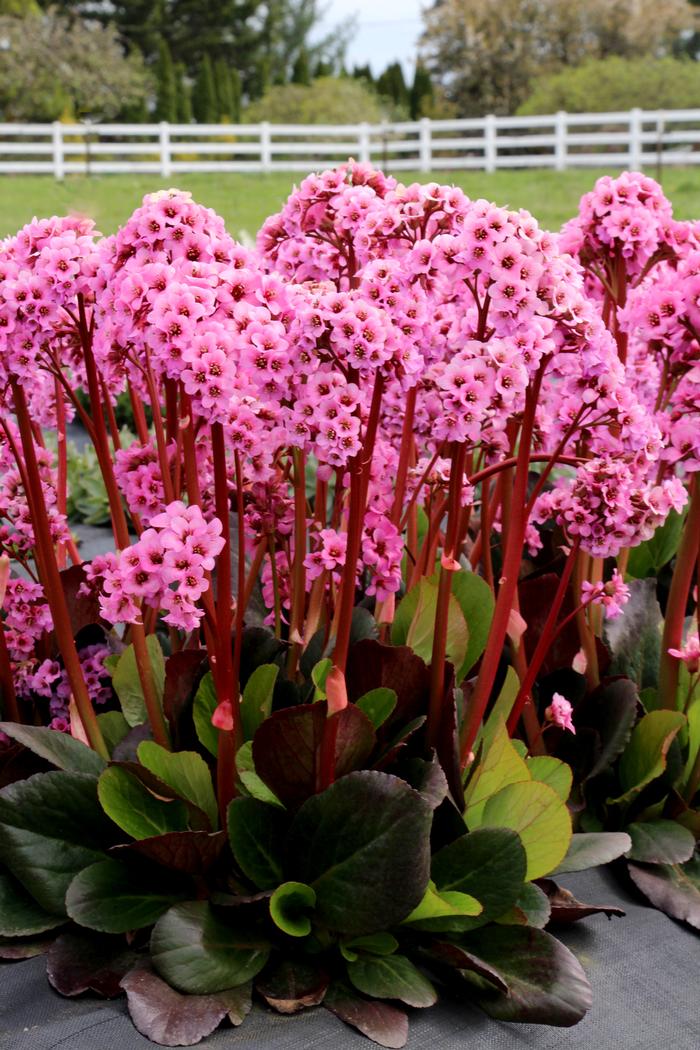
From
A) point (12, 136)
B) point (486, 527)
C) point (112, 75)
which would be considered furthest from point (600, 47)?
point (486, 527)

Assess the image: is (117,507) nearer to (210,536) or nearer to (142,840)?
(210,536)

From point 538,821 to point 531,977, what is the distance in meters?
0.20

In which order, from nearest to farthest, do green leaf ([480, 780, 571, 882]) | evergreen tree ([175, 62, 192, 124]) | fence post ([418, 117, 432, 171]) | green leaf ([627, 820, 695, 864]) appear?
green leaf ([480, 780, 571, 882]) → green leaf ([627, 820, 695, 864]) → fence post ([418, 117, 432, 171]) → evergreen tree ([175, 62, 192, 124])

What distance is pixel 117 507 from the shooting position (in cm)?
159

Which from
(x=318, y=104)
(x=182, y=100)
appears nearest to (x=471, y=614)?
(x=318, y=104)

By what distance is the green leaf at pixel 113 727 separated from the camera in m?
1.79

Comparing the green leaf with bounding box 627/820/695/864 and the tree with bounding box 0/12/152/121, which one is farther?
the tree with bounding box 0/12/152/121

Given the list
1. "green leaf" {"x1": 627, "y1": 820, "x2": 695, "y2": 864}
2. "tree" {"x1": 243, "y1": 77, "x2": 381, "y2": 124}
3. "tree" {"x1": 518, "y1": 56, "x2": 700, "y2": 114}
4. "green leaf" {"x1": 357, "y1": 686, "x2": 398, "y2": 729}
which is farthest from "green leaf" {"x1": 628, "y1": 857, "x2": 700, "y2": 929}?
"tree" {"x1": 518, "y1": 56, "x2": 700, "y2": 114}

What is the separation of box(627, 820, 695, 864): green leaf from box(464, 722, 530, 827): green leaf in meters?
0.26

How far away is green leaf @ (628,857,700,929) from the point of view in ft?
5.58

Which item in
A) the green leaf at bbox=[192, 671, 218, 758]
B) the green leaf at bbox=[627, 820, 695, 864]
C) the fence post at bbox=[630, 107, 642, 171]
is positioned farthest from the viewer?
the fence post at bbox=[630, 107, 642, 171]

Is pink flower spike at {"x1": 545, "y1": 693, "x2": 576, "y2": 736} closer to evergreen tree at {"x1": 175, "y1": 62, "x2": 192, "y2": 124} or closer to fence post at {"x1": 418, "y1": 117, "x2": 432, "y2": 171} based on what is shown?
fence post at {"x1": 418, "y1": 117, "x2": 432, "y2": 171}

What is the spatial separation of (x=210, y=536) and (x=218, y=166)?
17401 millimetres

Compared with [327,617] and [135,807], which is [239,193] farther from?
[135,807]
